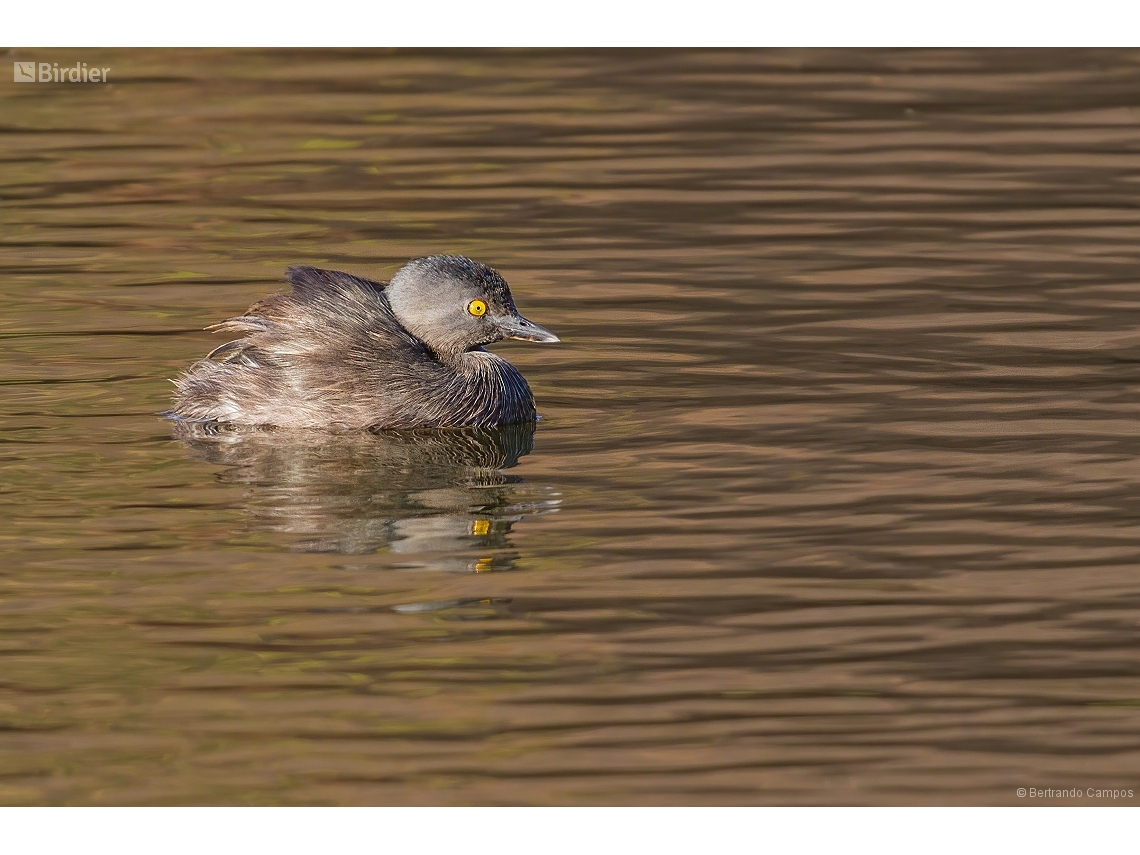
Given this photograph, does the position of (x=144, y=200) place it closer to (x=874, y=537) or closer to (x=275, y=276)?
(x=275, y=276)

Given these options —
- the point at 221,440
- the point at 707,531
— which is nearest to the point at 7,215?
the point at 221,440

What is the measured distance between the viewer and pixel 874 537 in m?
8.84

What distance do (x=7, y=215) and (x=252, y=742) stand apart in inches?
353

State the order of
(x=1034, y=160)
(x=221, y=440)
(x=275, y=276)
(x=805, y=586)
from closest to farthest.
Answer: (x=805, y=586)
(x=221, y=440)
(x=275, y=276)
(x=1034, y=160)

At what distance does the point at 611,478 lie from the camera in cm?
960
